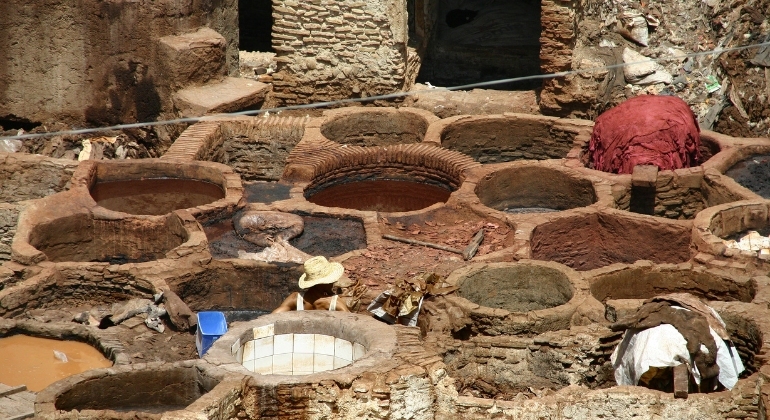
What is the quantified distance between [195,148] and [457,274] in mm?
4166

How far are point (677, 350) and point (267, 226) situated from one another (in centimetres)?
475

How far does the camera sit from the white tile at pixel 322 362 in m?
10.2

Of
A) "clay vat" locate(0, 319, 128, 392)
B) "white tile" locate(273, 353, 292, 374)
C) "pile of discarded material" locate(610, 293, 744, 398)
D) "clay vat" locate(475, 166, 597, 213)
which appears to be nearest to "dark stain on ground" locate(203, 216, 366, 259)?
"clay vat" locate(475, 166, 597, 213)

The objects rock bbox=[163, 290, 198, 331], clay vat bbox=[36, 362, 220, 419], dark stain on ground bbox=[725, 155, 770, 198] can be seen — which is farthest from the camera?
dark stain on ground bbox=[725, 155, 770, 198]

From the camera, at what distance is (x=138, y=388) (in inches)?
387

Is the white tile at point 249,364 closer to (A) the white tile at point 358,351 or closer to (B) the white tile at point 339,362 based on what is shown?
(B) the white tile at point 339,362

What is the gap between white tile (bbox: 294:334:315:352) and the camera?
1018cm

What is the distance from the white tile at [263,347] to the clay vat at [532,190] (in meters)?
5.15

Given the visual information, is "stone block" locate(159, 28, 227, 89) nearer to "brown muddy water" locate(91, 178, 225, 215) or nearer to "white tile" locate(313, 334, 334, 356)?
"brown muddy water" locate(91, 178, 225, 215)

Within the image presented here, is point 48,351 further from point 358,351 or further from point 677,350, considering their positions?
point 677,350

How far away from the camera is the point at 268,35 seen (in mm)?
21109

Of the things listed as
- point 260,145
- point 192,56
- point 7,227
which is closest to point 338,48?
point 260,145

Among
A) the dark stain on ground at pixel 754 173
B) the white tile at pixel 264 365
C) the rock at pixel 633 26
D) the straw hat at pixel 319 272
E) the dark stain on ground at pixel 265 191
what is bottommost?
the dark stain on ground at pixel 265 191

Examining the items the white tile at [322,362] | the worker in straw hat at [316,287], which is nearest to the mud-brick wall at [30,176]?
the worker in straw hat at [316,287]
